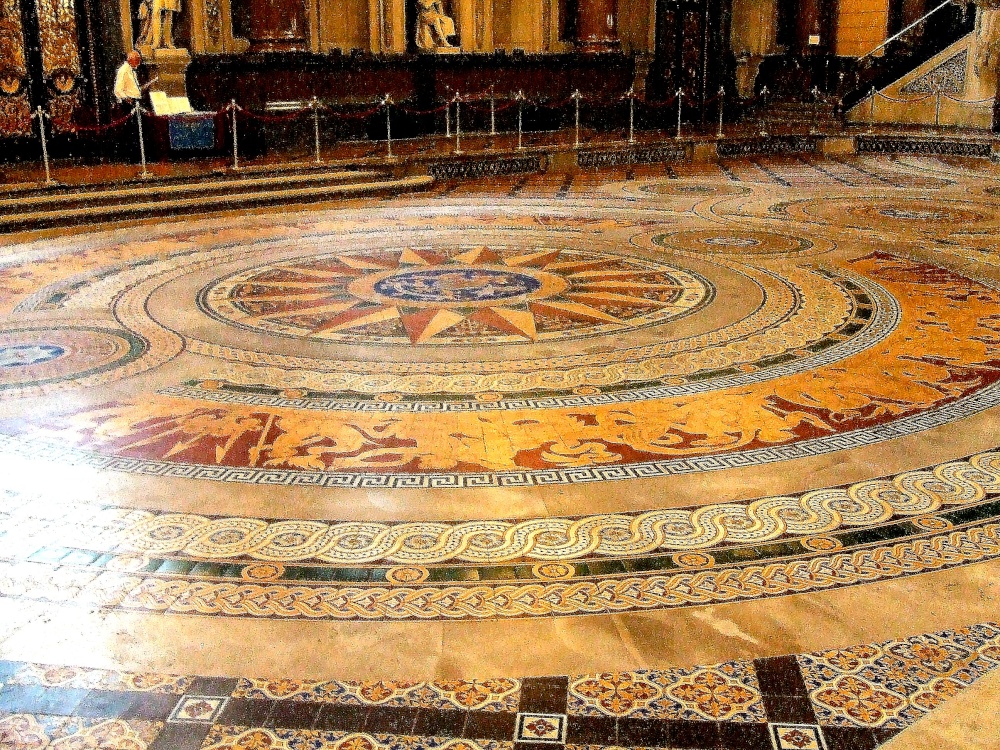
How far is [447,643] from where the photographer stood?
2.81 meters

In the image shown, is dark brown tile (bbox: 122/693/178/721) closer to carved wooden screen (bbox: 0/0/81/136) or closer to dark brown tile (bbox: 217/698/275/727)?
dark brown tile (bbox: 217/698/275/727)

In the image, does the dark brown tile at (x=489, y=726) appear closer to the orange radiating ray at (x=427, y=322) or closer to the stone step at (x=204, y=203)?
the orange radiating ray at (x=427, y=322)

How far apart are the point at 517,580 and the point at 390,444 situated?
1.30 meters

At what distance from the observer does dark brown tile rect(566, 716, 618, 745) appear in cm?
238

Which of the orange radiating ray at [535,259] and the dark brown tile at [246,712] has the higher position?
the orange radiating ray at [535,259]

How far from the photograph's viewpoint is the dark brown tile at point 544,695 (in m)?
2.51

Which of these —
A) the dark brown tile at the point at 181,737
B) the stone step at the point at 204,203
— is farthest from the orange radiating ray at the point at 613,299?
the stone step at the point at 204,203

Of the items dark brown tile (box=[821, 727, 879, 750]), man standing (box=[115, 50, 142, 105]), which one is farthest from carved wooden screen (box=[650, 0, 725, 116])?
dark brown tile (box=[821, 727, 879, 750])

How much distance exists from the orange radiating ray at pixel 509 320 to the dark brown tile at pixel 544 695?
334 cm

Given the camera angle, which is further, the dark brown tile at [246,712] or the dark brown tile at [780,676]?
the dark brown tile at [780,676]

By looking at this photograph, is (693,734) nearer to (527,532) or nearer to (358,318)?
(527,532)

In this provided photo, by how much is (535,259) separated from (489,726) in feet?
19.0

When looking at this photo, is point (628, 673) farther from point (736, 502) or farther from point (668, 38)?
point (668, 38)

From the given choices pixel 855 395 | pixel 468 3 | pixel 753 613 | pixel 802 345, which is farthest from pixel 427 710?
pixel 468 3
